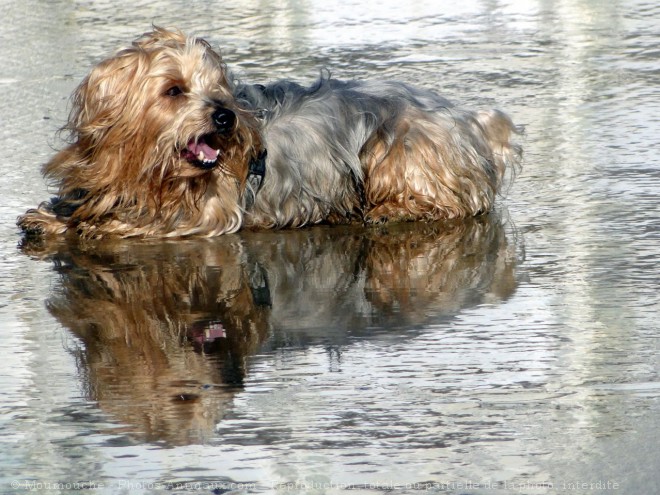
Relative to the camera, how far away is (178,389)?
4652mm

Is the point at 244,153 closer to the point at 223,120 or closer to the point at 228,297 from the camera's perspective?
the point at 223,120

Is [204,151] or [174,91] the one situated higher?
[174,91]

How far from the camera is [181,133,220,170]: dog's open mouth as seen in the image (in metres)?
6.57

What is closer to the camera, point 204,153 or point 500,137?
point 204,153

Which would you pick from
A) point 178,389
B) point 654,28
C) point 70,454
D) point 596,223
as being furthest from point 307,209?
point 654,28

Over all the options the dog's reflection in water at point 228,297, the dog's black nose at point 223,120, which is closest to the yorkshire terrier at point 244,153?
the dog's black nose at point 223,120

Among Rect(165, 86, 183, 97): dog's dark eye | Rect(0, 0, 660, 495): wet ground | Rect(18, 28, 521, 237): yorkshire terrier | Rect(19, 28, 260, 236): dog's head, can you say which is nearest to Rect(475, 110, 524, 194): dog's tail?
Rect(18, 28, 521, 237): yorkshire terrier

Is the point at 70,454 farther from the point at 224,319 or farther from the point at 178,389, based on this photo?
the point at 224,319

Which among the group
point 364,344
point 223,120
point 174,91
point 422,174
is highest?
point 174,91

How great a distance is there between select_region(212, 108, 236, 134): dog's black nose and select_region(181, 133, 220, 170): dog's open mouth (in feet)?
0.48

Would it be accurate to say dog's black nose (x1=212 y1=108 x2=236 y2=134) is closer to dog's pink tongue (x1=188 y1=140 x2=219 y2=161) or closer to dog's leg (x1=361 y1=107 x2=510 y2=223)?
dog's pink tongue (x1=188 y1=140 x2=219 y2=161)

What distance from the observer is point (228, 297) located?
19.1ft

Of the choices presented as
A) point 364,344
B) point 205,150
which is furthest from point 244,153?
point 364,344

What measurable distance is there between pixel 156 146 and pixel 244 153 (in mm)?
404
